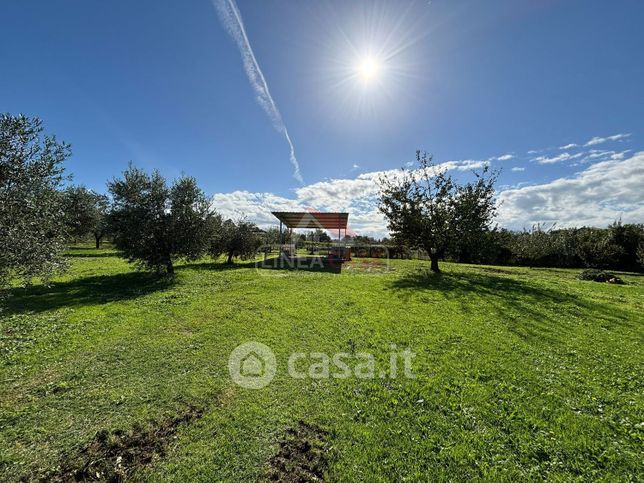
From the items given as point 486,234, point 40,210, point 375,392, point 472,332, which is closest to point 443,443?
point 375,392

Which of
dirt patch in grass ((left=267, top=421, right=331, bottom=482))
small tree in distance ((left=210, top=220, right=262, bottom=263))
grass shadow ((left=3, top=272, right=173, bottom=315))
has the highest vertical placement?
small tree in distance ((left=210, top=220, right=262, bottom=263))

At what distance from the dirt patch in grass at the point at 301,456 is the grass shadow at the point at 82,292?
874cm

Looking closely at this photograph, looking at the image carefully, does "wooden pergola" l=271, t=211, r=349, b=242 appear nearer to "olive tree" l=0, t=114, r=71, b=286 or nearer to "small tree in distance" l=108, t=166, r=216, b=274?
"small tree in distance" l=108, t=166, r=216, b=274

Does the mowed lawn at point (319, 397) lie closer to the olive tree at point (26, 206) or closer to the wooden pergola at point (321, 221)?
the olive tree at point (26, 206)

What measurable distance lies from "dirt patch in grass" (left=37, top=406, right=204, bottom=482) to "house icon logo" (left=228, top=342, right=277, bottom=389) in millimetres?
1163

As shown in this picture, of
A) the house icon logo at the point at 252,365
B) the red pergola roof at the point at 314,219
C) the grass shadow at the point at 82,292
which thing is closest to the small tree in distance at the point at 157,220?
the grass shadow at the point at 82,292

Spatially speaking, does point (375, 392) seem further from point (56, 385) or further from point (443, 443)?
point (56, 385)

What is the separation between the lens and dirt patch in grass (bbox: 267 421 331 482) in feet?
9.68

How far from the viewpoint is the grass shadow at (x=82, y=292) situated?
8625 millimetres

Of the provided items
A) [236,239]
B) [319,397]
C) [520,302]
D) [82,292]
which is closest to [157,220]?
[82,292]

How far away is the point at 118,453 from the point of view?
10.4 ft

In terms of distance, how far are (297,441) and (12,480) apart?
10.1 ft

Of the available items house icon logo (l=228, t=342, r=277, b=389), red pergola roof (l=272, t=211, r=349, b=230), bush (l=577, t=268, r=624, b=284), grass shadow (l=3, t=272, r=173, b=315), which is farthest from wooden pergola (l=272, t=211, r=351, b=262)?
bush (l=577, t=268, r=624, b=284)

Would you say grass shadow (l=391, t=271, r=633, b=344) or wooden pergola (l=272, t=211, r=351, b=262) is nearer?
grass shadow (l=391, t=271, r=633, b=344)
